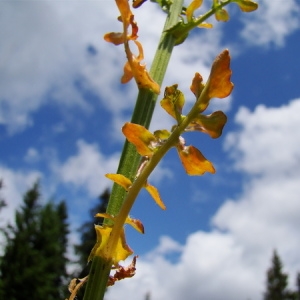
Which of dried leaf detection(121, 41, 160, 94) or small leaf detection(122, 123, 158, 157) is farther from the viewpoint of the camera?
dried leaf detection(121, 41, 160, 94)

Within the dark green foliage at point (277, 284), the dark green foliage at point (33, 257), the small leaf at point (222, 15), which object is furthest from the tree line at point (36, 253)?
the small leaf at point (222, 15)

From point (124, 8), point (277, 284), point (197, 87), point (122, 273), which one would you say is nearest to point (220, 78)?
point (197, 87)

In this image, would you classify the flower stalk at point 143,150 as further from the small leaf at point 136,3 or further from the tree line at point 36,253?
the tree line at point 36,253

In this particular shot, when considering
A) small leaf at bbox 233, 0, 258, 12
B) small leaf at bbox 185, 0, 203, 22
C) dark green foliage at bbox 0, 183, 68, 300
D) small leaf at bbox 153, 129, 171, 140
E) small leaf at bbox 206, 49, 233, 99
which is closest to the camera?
small leaf at bbox 206, 49, 233, 99

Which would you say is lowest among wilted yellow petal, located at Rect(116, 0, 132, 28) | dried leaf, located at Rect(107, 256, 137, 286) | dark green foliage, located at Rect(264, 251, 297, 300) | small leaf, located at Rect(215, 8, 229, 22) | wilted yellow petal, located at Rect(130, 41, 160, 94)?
dried leaf, located at Rect(107, 256, 137, 286)

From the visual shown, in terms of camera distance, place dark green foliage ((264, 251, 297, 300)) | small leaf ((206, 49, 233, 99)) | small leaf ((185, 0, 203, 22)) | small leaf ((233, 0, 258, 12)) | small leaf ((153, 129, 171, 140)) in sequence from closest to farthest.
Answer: small leaf ((206, 49, 233, 99)), small leaf ((153, 129, 171, 140)), small leaf ((185, 0, 203, 22)), small leaf ((233, 0, 258, 12)), dark green foliage ((264, 251, 297, 300))

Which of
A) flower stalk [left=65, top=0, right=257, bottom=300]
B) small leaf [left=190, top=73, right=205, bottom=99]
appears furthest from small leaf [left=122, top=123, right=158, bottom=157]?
small leaf [left=190, top=73, right=205, bottom=99]

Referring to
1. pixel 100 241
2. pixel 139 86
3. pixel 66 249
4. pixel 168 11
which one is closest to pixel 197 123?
pixel 139 86

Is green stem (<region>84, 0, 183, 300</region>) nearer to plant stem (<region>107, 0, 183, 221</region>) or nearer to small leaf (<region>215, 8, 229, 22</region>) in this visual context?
plant stem (<region>107, 0, 183, 221</region>)

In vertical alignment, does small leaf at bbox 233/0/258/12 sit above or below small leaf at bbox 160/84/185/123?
above
